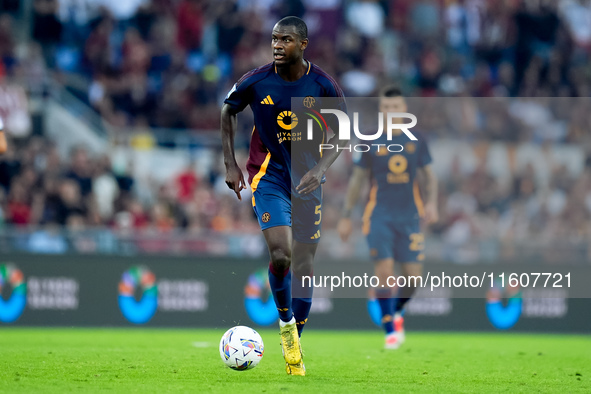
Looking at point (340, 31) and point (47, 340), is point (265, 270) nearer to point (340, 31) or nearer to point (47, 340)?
point (47, 340)

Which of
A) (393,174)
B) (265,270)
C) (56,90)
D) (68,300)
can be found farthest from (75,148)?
(393,174)

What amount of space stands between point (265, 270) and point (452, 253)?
3.31 metres

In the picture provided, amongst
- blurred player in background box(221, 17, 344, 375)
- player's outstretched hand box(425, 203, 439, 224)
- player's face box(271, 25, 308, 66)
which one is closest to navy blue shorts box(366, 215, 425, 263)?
player's outstretched hand box(425, 203, 439, 224)

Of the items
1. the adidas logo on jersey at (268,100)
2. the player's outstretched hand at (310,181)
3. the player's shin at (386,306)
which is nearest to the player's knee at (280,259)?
the player's outstretched hand at (310,181)

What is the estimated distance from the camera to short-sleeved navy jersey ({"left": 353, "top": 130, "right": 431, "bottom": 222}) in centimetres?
1080

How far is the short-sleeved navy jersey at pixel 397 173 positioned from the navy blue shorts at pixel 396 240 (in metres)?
0.08

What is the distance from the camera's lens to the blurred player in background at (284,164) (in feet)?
23.5

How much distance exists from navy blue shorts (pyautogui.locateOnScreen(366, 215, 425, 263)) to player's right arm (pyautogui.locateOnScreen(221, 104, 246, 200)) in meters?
3.60

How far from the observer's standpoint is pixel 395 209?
10805 mm

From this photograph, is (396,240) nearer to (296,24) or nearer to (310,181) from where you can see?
(310,181)

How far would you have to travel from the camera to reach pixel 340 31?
20.0 metres

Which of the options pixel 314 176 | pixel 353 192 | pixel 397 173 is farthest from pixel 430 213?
pixel 314 176

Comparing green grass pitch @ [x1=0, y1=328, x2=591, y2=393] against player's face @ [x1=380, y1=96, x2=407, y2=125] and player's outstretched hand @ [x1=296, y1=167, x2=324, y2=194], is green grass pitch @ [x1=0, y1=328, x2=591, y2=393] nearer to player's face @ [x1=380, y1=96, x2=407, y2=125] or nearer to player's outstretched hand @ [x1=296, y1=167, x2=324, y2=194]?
player's outstretched hand @ [x1=296, y1=167, x2=324, y2=194]

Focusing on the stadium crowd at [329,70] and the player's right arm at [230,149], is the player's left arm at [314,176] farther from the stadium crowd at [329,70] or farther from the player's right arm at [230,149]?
the stadium crowd at [329,70]
